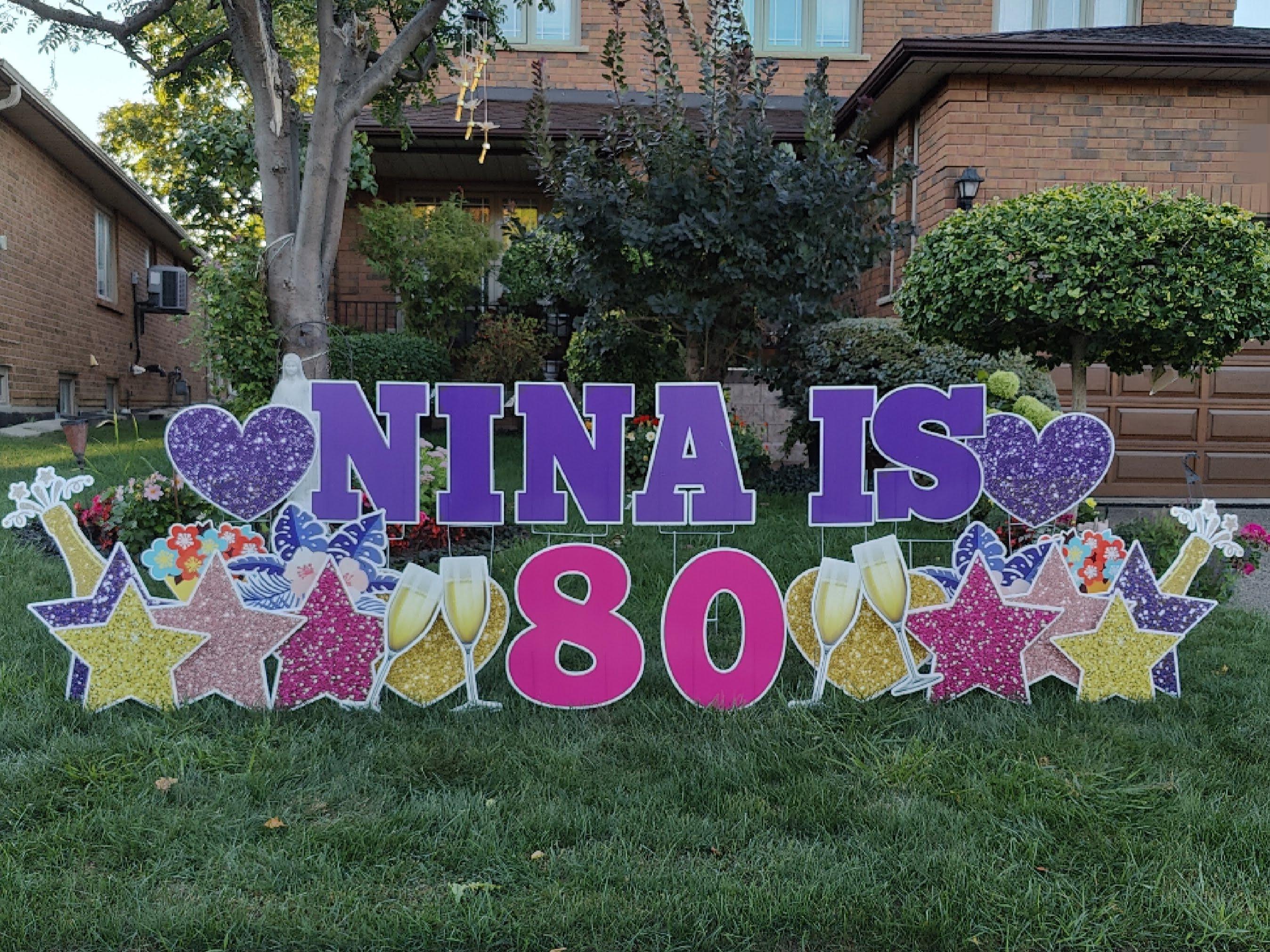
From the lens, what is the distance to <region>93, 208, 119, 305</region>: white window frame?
1647 centimetres

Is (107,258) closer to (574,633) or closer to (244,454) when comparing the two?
(244,454)

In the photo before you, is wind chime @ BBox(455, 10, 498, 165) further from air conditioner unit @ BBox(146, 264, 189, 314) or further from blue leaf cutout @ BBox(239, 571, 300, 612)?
air conditioner unit @ BBox(146, 264, 189, 314)

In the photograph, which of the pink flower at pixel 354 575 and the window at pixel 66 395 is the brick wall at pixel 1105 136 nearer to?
the pink flower at pixel 354 575

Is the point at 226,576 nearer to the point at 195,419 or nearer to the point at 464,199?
the point at 195,419


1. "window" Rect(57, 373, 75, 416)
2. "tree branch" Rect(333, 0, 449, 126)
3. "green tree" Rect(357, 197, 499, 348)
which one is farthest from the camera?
"window" Rect(57, 373, 75, 416)

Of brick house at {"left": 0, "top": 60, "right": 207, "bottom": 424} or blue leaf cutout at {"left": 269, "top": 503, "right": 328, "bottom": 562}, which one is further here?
brick house at {"left": 0, "top": 60, "right": 207, "bottom": 424}

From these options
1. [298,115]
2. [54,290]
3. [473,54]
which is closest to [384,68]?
[298,115]

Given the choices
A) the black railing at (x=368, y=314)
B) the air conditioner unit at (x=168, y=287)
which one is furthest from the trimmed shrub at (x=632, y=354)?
the air conditioner unit at (x=168, y=287)

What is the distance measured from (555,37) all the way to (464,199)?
2.91 m

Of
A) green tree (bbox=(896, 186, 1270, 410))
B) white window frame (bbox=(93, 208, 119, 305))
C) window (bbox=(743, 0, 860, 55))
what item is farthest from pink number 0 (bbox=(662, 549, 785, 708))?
white window frame (bbox=(93, 208, 119, 305))

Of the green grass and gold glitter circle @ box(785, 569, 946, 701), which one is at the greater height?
A: gold glitter circle @ box(785, 569, 946, 701)

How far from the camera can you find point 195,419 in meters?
→ 3.64

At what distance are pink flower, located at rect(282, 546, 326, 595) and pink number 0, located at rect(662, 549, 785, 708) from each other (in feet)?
4.56

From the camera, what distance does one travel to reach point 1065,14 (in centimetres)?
1330
